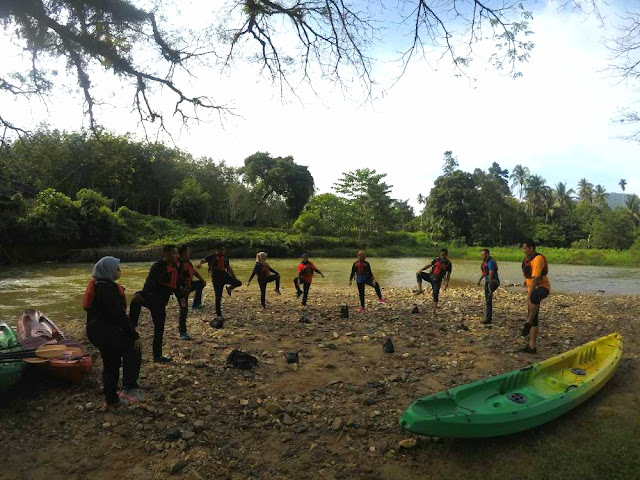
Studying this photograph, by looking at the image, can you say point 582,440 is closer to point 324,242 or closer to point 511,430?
point 511,430

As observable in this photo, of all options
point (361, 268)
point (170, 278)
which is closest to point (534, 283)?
point (361, 268)

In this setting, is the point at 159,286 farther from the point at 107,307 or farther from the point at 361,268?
the point at 361,268

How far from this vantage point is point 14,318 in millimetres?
12359

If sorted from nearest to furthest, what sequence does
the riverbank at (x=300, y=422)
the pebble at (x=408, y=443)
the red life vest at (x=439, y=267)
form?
the riverbank at (x=300, y=422), the pebble at (x=408, y=443), the red life vest at (x=439, y=267)

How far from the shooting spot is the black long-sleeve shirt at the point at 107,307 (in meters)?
4.76

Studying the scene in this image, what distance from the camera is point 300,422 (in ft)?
17.2

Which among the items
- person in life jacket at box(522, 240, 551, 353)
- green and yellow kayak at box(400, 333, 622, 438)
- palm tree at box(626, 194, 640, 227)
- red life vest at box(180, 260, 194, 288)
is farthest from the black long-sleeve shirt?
palm tree at box(626, 194, 640, 227)

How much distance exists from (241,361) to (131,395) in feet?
6.28

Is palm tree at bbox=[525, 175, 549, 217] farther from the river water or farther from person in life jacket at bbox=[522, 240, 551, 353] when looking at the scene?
person in life jacket at bbox=[522, 240, 551, 353]

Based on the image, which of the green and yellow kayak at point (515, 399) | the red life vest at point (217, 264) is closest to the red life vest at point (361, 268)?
the red life vest at point (217, 264)

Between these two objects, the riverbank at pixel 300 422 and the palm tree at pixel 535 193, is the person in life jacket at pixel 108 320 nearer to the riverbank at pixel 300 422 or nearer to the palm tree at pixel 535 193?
the riverbank at pixel 300 422

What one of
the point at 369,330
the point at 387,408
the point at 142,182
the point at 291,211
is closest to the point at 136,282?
the point at 369,330

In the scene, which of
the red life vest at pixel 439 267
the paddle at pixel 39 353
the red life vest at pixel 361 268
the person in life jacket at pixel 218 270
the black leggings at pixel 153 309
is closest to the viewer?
the paddle at pixel 39 353

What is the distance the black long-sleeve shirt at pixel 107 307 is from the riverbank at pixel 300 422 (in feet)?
4.07
